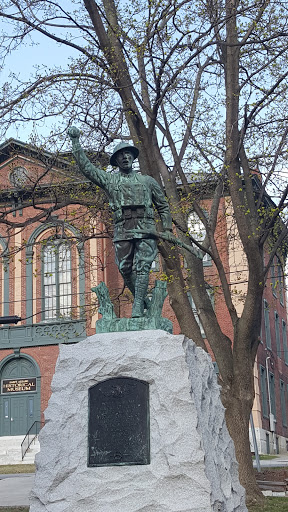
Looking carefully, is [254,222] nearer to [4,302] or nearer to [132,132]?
[132,132]

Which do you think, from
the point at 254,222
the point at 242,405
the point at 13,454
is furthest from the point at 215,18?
the point at 13,454

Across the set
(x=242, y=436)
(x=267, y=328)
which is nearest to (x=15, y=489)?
(x=242, y=436)

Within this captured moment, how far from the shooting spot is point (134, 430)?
7.78 meters

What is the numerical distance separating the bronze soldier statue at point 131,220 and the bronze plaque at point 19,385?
23.4 meters

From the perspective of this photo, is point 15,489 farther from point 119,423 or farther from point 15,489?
point 119,423

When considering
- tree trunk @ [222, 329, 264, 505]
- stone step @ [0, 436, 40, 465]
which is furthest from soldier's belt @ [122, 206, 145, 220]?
stone step @ [0, 436, 40, 465]

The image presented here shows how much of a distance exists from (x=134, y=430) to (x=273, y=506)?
6258 mm

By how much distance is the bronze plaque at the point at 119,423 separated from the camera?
305 inches

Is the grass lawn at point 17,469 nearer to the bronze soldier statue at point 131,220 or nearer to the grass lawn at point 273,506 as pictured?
the grass lawn at point 273,506

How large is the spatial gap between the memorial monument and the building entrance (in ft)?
76.2

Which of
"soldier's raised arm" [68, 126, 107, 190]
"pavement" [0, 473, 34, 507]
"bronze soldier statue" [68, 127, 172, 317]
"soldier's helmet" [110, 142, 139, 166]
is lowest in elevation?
"pavement" [0, 473, 34, 507]

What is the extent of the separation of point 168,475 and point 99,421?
93cm

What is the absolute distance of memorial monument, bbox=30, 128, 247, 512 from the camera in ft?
24.7

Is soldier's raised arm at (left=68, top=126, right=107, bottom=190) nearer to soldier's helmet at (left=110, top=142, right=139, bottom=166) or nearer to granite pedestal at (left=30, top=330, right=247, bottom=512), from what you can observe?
soldier's helmet at (left=110, top=142, right=139, bottom=166)
